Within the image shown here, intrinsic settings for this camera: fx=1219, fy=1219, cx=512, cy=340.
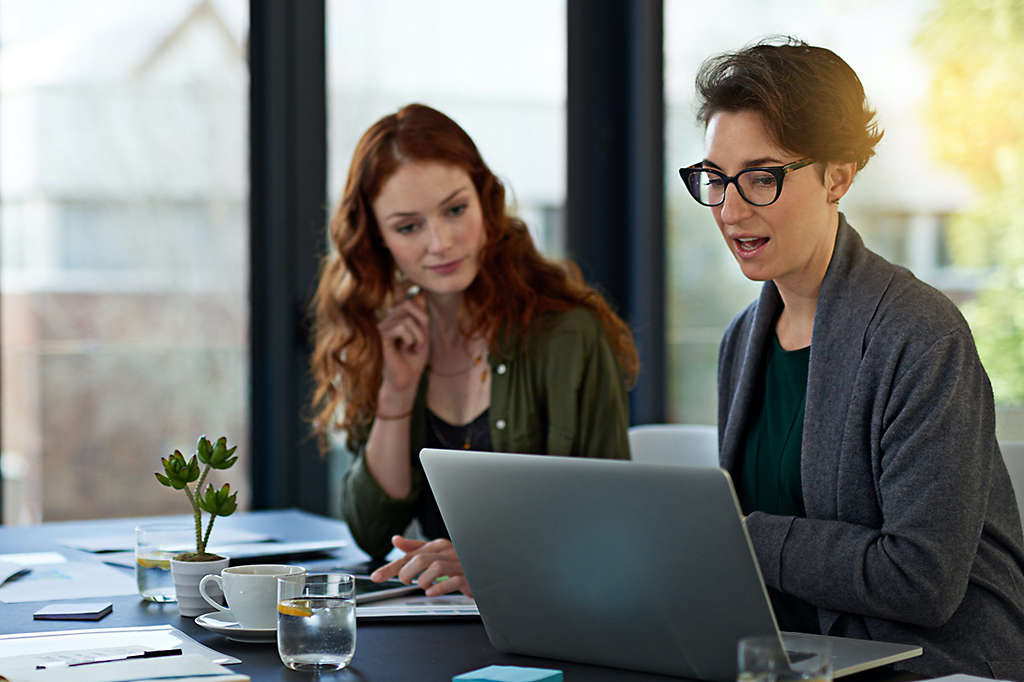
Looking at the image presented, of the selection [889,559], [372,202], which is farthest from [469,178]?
[889,559]

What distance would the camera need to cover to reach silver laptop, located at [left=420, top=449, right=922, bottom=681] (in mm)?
1068

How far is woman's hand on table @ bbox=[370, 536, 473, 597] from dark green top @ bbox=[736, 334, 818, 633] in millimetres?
404

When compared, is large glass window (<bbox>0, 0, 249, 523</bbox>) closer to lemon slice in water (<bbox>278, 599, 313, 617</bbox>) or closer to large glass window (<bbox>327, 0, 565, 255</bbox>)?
large glass window (<bbox>327, 0, 565, 255</bbox>)

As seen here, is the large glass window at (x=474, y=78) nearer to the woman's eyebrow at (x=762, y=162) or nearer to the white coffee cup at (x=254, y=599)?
the woman's eyebrow at (x=762, y=162)

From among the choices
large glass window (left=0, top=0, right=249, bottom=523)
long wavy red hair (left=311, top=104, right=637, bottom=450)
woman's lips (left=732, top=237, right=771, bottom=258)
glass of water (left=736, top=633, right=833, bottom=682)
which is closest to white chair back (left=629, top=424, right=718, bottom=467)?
long wavy red hair (left=311, top=104, right=637, bottom=450)

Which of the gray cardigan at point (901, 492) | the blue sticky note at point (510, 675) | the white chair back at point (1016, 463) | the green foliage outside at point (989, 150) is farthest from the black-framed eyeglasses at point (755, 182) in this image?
the green foliage outside at point (989, 150)

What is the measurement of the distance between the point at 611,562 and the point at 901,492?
1.28ft

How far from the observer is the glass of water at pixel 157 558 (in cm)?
156

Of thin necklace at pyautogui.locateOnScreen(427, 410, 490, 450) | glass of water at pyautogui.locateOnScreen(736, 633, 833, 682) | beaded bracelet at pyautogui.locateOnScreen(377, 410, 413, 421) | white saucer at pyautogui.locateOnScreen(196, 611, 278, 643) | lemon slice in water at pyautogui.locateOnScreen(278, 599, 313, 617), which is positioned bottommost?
white saucer at pyautogui.locateOnScreen(196, 611, 278, 643)

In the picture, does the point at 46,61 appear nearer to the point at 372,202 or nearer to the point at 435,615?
the point at 372,202

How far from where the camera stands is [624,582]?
3.76ft

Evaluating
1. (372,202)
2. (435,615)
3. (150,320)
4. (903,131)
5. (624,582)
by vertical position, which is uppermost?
(903,131)

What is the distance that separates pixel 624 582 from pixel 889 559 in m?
0.34

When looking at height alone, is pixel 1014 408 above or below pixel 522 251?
below
